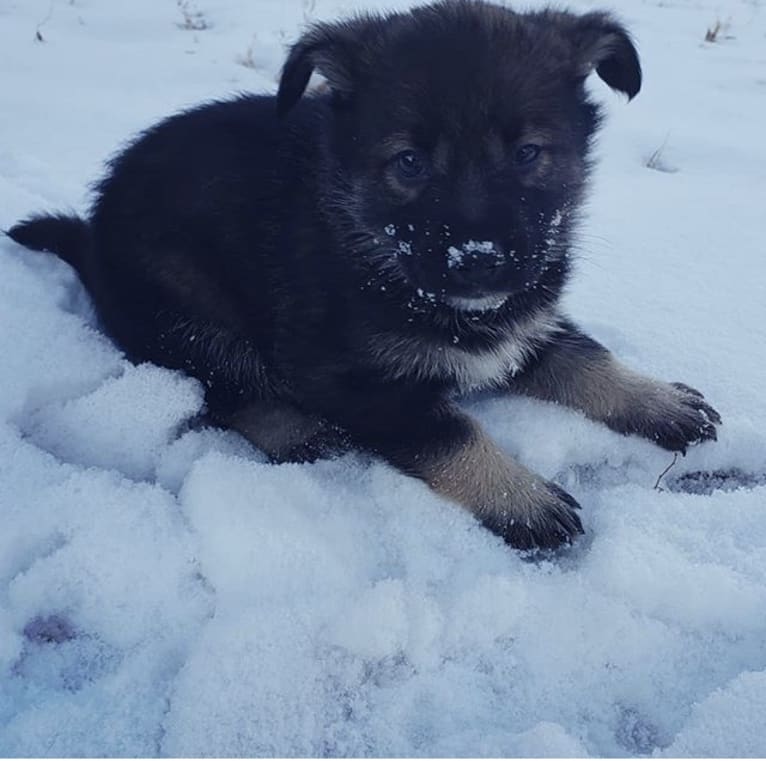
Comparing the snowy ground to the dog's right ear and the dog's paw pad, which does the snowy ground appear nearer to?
the dog's paw pad

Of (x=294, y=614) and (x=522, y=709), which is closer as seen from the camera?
(x=522, y=709)

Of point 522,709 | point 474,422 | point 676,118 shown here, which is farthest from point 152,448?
point 676,118

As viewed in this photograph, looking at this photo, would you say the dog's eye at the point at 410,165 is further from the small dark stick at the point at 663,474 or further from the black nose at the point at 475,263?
the small dark stick at the point at 663,474

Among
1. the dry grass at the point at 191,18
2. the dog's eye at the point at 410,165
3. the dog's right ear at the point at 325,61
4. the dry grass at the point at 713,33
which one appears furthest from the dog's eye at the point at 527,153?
the dry grass at the point at 713,33

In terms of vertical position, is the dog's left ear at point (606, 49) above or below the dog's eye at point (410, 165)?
above

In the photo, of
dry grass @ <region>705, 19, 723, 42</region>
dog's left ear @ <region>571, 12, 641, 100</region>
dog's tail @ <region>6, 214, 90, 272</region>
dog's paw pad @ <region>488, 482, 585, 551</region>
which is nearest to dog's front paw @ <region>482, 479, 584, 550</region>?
dog's paw pad @ <region>488, 482, 585, 551</region>

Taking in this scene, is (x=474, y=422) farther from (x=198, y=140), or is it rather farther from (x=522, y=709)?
(x=198, y=140)

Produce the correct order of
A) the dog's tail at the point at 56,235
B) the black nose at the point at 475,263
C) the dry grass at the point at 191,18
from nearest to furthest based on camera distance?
the black nose at the point at 475,263 → the dog's tail at the point at 56,235 → the dry grass at the point at 191,18
